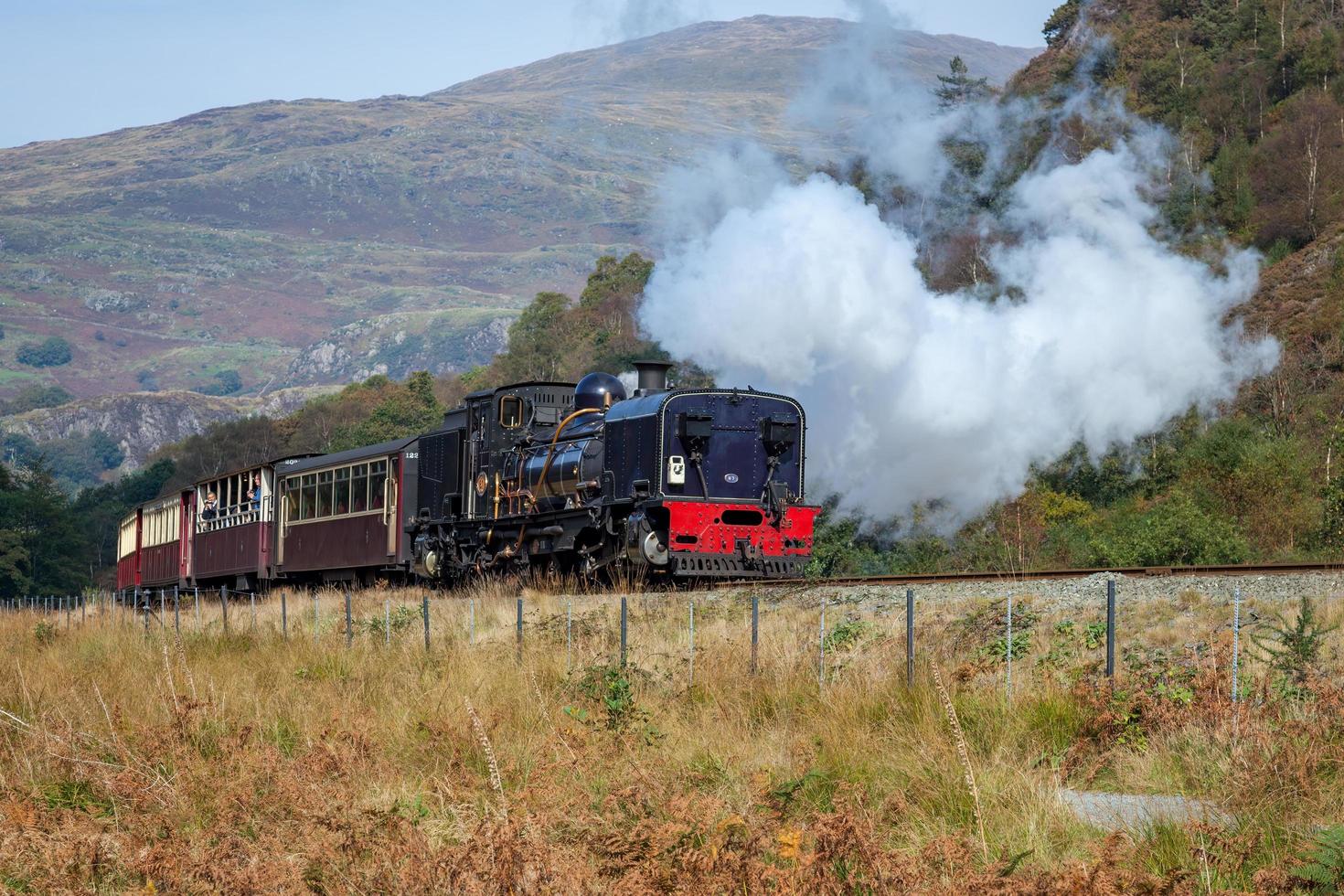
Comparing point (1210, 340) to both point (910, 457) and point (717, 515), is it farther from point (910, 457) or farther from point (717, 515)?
point (717, 515)

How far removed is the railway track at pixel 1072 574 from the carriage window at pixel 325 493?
36.0ft

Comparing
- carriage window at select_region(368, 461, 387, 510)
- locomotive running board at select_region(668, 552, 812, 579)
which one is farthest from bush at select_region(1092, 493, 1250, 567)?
carriage window at select_region(368, 461, 387, 510)

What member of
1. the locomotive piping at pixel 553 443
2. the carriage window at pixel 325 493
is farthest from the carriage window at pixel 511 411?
the carriage window at pixel 325 493

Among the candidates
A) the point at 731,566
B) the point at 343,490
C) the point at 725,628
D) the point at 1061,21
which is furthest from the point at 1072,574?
the point at 1061,21

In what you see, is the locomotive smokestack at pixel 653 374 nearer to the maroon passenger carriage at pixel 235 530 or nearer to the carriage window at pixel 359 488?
the carriage window at pixel 359 488

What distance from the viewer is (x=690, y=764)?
954cm

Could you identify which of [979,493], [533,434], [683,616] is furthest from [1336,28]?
[683,616]

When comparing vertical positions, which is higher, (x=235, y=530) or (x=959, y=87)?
(x=959, y=87)

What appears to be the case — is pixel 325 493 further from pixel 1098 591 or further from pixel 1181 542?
pixel 1098 591

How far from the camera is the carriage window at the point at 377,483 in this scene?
2841 centimetres

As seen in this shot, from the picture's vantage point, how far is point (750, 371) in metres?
34.8

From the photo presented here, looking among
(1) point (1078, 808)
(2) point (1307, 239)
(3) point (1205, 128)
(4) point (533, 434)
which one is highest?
(3) point (1205, 128)

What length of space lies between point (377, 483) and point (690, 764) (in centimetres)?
1997

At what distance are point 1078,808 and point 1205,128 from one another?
4959cm
